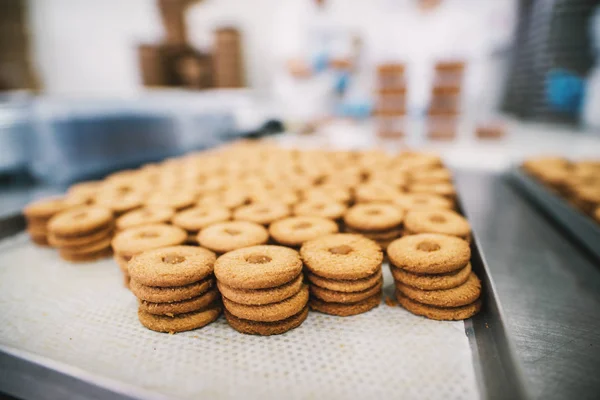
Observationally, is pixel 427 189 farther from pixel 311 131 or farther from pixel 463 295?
pixel 311 131

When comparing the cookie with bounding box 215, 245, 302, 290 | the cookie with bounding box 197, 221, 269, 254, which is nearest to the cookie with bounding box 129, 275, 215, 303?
the cookie with bounding box 215, 245, 302, 290

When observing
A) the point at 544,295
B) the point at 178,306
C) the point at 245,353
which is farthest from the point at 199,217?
the point at 544,295

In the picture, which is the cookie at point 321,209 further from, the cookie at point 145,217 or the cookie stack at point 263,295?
the cookie at point 145,217

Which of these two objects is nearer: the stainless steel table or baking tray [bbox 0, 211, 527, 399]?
baking tray [bbox 0, 211, 527, 399]

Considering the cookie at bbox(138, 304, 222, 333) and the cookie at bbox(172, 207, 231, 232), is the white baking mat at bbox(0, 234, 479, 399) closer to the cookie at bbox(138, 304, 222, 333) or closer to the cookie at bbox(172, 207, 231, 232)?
the cookie at bbox(138, 304, 222, 333)

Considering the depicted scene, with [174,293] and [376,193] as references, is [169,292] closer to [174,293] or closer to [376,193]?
[174,293]
